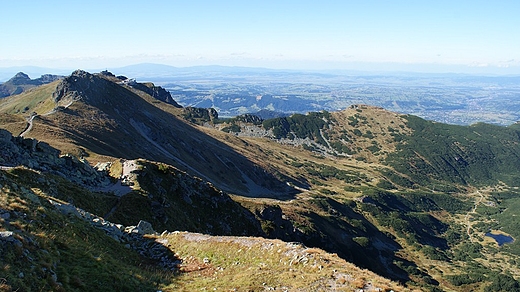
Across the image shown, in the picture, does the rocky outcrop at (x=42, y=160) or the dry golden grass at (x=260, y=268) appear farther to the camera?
the rocky outcrop at (x=42, y=160)

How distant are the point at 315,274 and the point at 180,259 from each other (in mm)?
11557

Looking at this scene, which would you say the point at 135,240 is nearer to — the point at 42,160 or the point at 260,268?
the point at 260,268

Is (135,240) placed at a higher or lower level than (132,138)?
higher

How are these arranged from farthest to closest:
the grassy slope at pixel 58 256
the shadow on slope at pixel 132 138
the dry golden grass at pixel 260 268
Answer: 1. the shadow on slope at pixel 132 138
2. the dry golden grass at pixel 260 268
3. the grassy slope at pixel 58 256

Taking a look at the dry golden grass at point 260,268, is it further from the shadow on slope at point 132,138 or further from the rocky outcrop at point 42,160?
the shadow on slope at point 132,138

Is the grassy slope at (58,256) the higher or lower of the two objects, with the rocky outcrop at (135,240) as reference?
higher

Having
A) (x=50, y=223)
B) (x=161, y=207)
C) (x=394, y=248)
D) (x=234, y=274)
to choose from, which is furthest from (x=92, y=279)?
(x=394, y=248)

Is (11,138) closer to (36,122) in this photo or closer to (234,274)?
(234,274)

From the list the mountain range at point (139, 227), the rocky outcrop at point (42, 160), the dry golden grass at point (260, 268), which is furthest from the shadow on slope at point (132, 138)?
the dry golden grass at point (260, 268)

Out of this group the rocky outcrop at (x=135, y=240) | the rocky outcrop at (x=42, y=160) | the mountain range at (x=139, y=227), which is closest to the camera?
the mountain range at (x=139, y=227)

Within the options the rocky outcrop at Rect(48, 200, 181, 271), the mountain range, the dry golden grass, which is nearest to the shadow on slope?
the mountain range

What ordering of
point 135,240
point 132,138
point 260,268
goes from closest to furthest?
point 260,268
point 135,240
point 132,138

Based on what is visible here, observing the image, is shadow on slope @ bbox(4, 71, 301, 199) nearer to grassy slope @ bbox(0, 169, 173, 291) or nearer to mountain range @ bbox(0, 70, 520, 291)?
mountain range @ bbox(0, 70, 520, 291)

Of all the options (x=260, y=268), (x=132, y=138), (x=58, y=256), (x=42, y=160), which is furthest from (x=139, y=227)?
(x=132, y=138)
